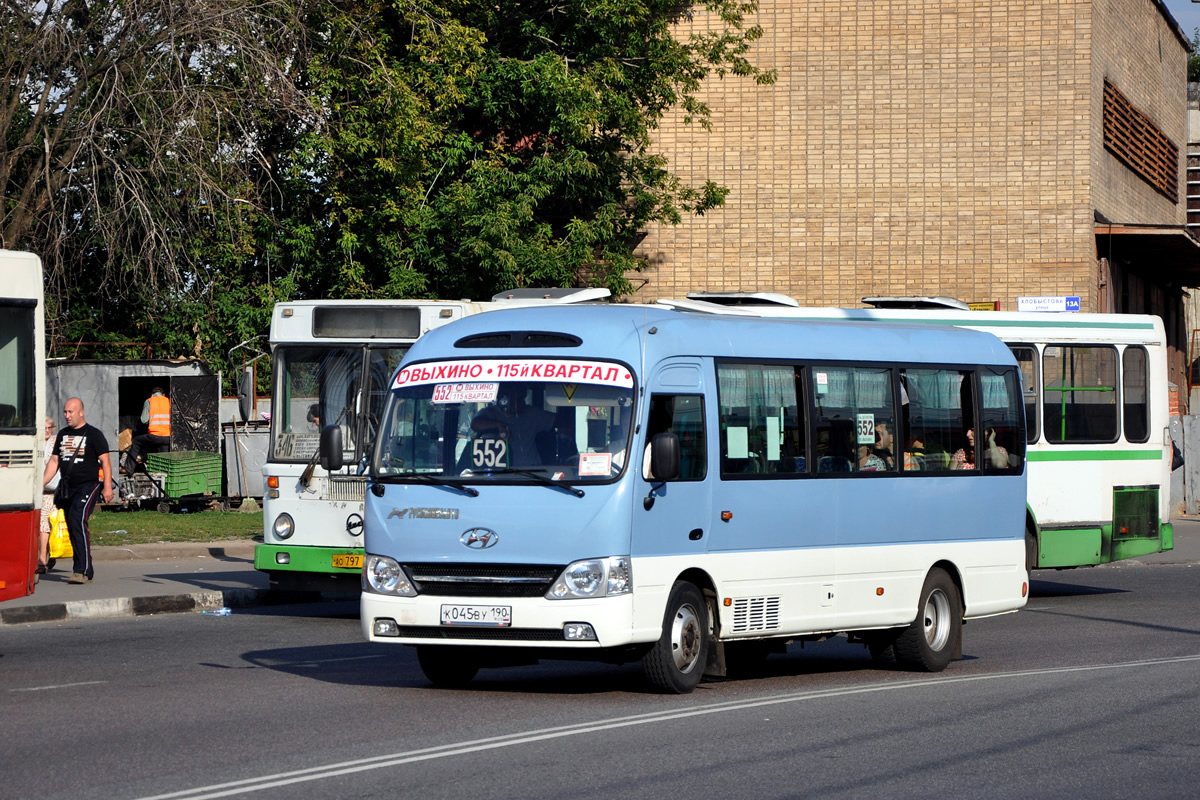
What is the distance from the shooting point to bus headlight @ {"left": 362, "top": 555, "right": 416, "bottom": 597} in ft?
34.8

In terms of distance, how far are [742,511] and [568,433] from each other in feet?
4.70

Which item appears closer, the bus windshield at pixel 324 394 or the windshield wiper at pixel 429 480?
the windshield wiper at pixel 429 480

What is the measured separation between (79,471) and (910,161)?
19.6 meters

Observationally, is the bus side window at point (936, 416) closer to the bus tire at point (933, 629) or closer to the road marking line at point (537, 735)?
the bus tire at point (933, 629)

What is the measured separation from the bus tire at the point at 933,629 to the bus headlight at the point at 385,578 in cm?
402

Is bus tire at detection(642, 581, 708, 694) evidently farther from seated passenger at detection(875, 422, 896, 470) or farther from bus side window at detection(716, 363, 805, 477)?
seated passenger at detection(875, 422, 896, 470)

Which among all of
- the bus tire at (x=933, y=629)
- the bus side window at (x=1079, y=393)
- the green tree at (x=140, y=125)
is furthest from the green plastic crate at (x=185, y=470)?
the bus tire at (x=933, y=629)

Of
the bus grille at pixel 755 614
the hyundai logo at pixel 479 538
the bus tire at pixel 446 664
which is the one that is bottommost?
the bus tire at pixel 446 664

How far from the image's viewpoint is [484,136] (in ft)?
96.2

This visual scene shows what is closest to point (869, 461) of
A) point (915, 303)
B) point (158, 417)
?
point (915, 303)

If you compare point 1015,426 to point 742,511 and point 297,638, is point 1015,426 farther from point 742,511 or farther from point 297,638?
point 297,638

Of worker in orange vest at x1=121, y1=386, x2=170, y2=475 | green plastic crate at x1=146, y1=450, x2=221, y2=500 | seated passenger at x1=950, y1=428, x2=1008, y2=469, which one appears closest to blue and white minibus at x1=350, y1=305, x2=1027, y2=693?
seated passenger at x1=950, y1=428, x2=1008, y2=469

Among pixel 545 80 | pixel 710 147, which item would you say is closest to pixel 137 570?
pixel 545 80

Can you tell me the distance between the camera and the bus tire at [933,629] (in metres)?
12.6
